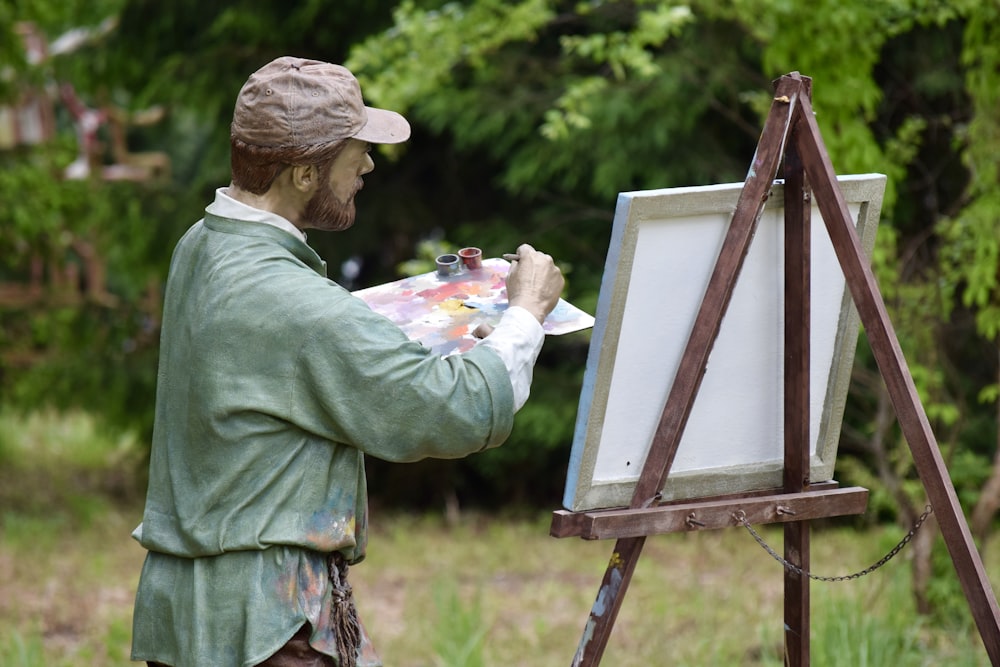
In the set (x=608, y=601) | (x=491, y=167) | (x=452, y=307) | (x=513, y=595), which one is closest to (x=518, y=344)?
(x=452, y=307)

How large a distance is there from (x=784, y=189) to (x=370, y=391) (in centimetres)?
106

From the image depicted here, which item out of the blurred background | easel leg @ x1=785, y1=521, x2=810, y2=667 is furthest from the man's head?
the blurred background

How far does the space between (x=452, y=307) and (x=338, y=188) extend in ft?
1.20

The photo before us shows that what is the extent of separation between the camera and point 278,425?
213 centimetres

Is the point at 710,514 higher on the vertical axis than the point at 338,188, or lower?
lower

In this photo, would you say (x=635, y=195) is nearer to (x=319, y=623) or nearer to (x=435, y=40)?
(x=319, y=623)

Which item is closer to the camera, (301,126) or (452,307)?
(301,126)

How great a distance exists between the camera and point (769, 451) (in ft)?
9.41

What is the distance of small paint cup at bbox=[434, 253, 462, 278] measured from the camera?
2.59 metres

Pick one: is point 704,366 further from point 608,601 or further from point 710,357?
point 608,601

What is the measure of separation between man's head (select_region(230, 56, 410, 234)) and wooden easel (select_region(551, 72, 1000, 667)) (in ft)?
2.46

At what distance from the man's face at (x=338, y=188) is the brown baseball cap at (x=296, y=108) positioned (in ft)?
0.17

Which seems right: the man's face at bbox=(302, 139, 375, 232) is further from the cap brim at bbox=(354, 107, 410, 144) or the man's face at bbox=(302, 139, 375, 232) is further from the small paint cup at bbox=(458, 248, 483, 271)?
the small paint cup at bbox=(458, 248, 483, 271)

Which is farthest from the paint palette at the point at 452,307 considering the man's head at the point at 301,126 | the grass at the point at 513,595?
the grass at the point at 513,595
